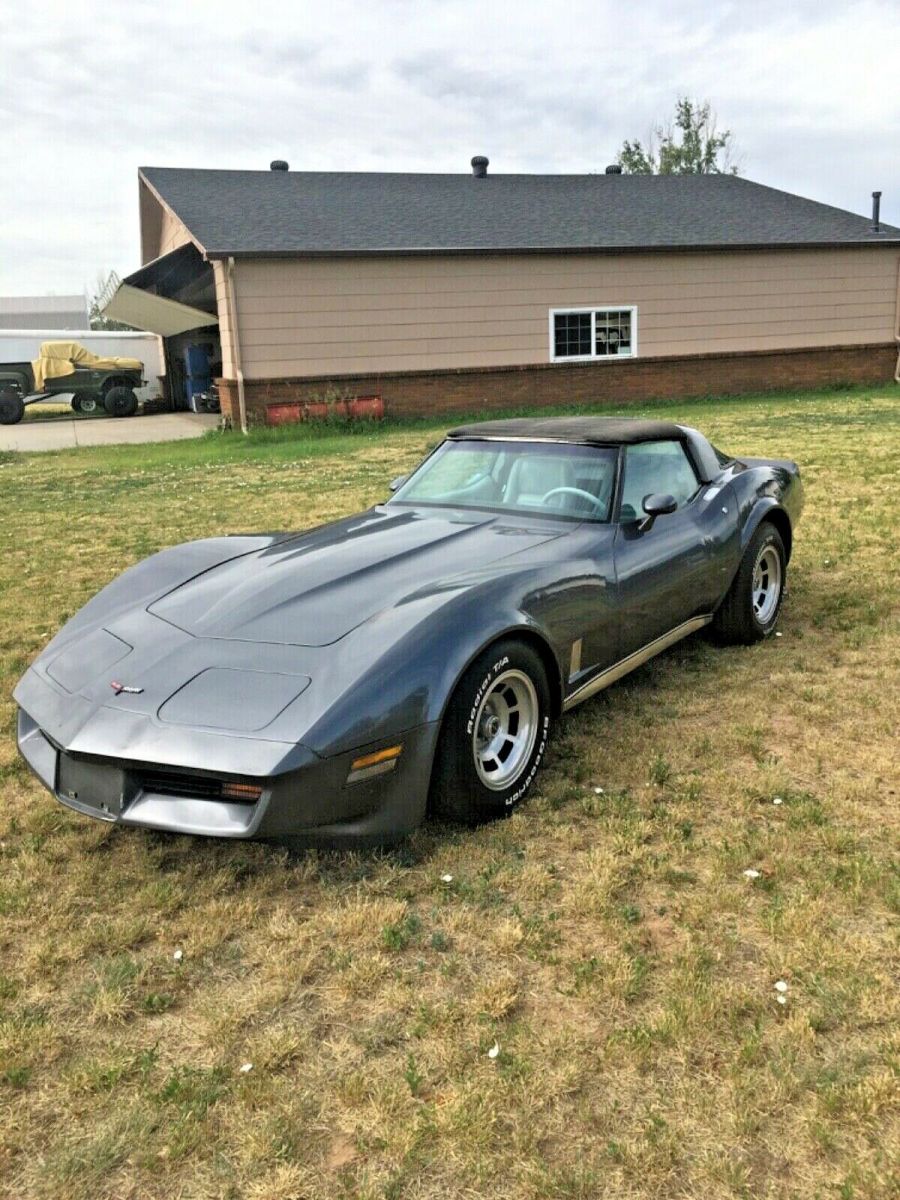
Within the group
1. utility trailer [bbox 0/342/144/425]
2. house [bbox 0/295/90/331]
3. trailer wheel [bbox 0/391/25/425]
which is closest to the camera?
trailer wheel [bbox 0/391/25/425]

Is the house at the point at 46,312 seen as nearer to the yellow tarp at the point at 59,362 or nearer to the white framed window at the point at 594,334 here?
the yellow tarp at the point at 59,362

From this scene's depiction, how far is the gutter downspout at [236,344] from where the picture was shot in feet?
52.9

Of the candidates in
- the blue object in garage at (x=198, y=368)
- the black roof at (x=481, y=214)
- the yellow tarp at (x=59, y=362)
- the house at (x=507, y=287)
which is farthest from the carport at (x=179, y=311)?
the yellow tarp at (x=59, y=362)

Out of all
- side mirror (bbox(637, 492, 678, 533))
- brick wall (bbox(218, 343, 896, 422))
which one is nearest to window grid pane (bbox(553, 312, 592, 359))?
brick wall (bbox(218, 343, 896, 422))

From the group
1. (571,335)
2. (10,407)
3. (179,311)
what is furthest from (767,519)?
(10,407)

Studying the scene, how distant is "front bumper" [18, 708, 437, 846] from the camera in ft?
8.59

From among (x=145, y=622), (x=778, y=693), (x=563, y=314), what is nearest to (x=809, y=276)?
(x=563, y=314)

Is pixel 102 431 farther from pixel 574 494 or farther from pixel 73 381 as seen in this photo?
pixel 574 494

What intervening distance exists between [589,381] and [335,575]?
1637 centimetres

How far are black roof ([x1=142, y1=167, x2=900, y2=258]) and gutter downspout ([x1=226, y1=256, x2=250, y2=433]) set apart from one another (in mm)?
373

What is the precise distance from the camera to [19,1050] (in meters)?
2.24

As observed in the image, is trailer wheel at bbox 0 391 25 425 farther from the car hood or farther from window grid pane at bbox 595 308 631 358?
the car hood

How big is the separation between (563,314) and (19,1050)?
18.1 metres

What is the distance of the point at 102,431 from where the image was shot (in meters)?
20.2
